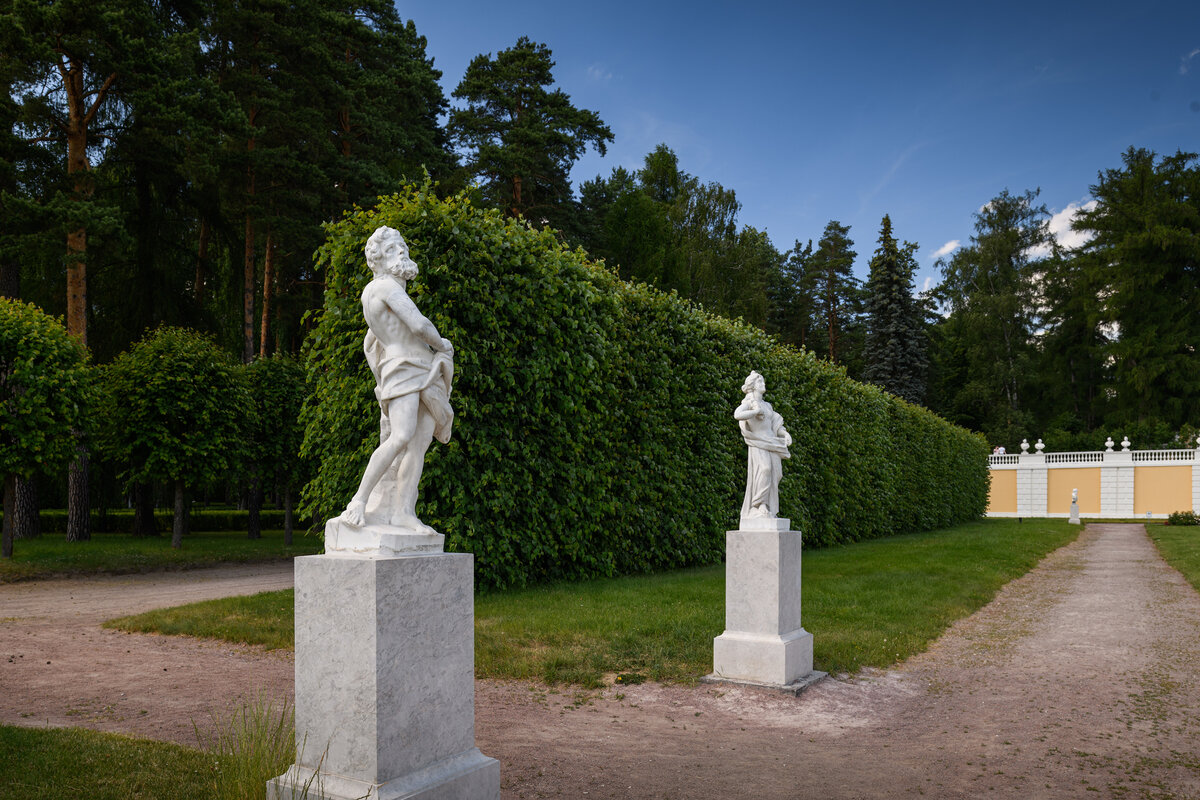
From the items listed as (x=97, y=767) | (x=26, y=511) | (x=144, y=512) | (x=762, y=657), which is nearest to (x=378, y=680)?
(x=97, y=767)

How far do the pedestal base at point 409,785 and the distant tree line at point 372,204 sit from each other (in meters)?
11.1

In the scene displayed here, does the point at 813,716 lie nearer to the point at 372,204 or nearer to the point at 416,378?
the point at 416,378

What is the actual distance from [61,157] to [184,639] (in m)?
15.3

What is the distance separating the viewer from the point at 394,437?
11.4 feet

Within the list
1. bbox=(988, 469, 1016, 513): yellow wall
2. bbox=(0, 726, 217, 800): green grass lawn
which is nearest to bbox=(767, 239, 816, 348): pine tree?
bbox=(988, 469, 1016, 513): yellow wall

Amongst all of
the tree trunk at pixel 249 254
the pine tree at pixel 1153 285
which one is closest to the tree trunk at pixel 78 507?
the tree trunk at pixel 249 254

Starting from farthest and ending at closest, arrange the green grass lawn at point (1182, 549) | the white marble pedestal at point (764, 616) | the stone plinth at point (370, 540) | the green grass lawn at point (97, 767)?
the green grass lawn at point (1182, 549)
the white marble pedestal at point (764, 616)
the green grass lawn at point (97, 767)
the stone plinth at point (370, 540)

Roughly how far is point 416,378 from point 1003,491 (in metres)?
46.4

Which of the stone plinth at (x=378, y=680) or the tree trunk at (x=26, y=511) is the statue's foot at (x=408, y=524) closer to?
the stone plinth at (x=378, y=680)

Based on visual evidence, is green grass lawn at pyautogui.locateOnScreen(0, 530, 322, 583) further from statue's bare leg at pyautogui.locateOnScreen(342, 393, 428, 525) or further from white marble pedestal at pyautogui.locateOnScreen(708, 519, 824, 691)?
statue's bare leg at pyautogui.locateOnScreen(342, 393, 428, 525)

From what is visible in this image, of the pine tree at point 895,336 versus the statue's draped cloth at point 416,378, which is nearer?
the statue's draped cloth at point 416,378

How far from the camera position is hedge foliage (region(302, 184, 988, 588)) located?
31.0 ft

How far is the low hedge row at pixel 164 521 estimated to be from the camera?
24188 millimetres

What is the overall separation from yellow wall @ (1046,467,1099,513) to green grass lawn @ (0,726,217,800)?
151 ft
